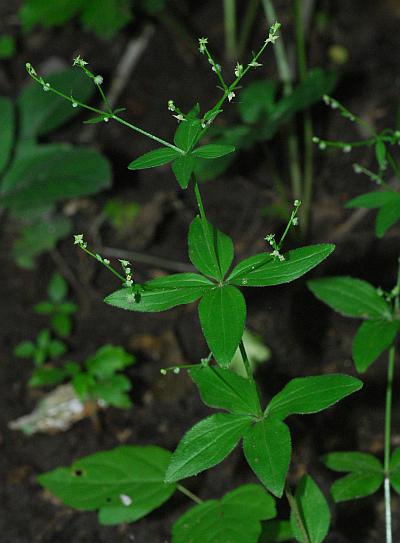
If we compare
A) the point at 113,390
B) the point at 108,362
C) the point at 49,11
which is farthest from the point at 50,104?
the point at 113,390

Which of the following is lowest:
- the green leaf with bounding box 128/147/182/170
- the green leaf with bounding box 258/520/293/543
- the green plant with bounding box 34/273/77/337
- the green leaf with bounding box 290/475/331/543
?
the green plant with bounding box 34/273/77/337

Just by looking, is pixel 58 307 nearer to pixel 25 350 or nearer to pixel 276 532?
pixel 25 350

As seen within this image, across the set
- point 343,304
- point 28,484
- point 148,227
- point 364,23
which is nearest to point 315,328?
point 343,304

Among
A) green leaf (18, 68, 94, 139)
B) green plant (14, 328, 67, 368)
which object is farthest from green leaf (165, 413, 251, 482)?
green leaf (18, 68, 94, 139)

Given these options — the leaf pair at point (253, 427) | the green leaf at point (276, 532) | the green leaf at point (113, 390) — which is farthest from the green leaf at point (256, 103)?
the green leaf at point (276, 532)

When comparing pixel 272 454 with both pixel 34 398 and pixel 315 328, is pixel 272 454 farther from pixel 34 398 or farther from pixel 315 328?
pixel 34 398

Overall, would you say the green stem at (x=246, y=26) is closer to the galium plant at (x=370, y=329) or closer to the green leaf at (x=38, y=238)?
the green leaf at (x=38, y=238)

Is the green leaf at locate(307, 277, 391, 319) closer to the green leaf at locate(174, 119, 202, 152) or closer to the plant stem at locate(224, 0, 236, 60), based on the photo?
the green leaf at locate(174, 119, 202, 152)
